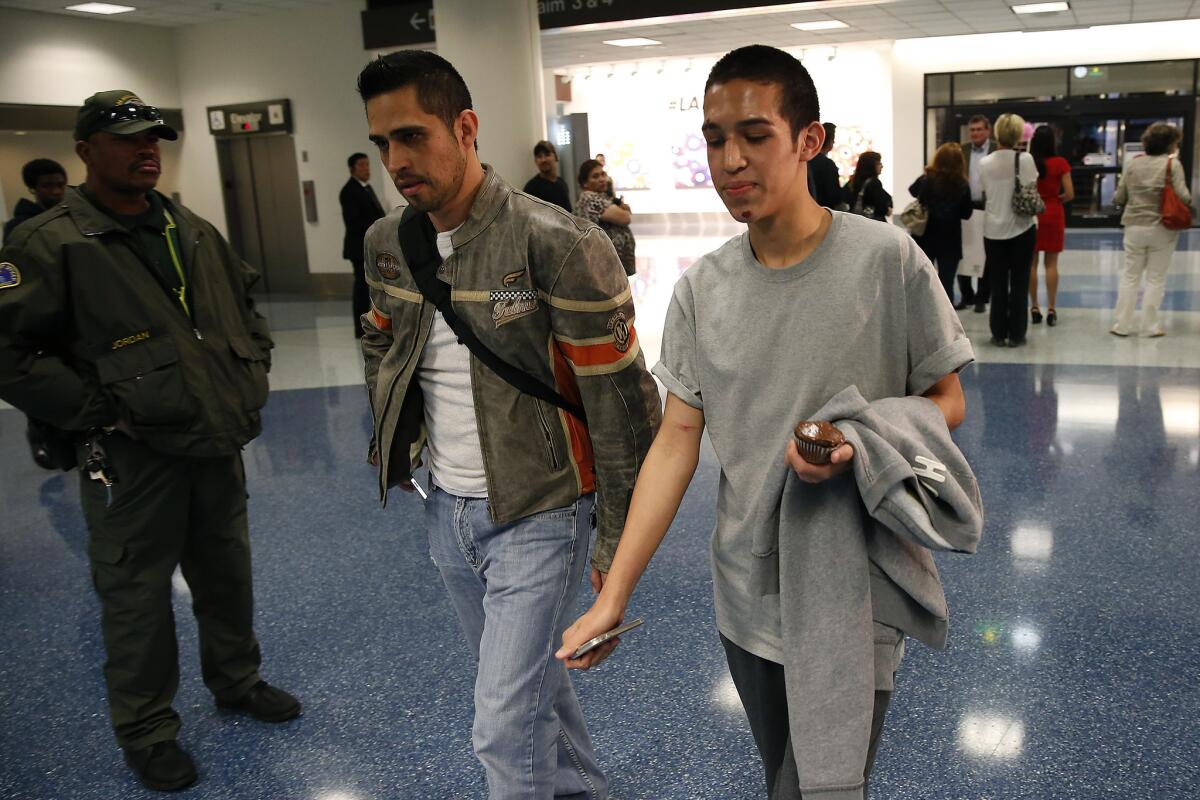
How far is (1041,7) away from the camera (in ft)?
48.2

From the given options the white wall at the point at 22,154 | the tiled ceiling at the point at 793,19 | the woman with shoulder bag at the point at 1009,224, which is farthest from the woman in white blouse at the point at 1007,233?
the white wall at the point at 22,154

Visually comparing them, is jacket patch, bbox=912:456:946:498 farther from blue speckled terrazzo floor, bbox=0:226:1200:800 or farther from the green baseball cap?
the green baseball cap

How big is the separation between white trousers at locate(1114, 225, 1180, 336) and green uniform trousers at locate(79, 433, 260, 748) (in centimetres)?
757

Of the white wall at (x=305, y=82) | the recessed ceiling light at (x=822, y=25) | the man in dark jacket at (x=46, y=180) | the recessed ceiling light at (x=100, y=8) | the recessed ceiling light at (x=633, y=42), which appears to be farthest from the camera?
the recessed ceiling light at (x=633, y=42)

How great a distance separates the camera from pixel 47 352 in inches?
103

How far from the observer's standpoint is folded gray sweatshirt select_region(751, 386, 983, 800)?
139cm

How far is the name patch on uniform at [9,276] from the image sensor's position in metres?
2.51

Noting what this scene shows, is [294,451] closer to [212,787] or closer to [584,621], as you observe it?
[212,787]

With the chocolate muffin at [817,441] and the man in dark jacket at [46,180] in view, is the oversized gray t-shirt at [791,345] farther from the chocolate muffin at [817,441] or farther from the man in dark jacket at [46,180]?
the man in dark jacket at [46,180]

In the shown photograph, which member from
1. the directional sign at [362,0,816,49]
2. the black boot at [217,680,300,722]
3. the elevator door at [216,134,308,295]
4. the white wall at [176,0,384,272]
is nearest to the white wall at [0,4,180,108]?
the white wall at [176,0,384,272]

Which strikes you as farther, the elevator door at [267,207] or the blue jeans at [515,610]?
the elevator door at [267,207]

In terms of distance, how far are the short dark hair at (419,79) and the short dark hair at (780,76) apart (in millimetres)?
581

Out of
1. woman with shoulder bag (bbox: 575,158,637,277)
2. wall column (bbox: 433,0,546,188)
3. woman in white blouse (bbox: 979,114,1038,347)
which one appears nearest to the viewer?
woman with shoulder bag (bbox: 575,158,637,277)

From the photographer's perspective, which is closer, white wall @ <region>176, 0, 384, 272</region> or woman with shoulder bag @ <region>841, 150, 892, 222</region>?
woman with shoulder bag @ <region>841, 150, 892, 222</region>
